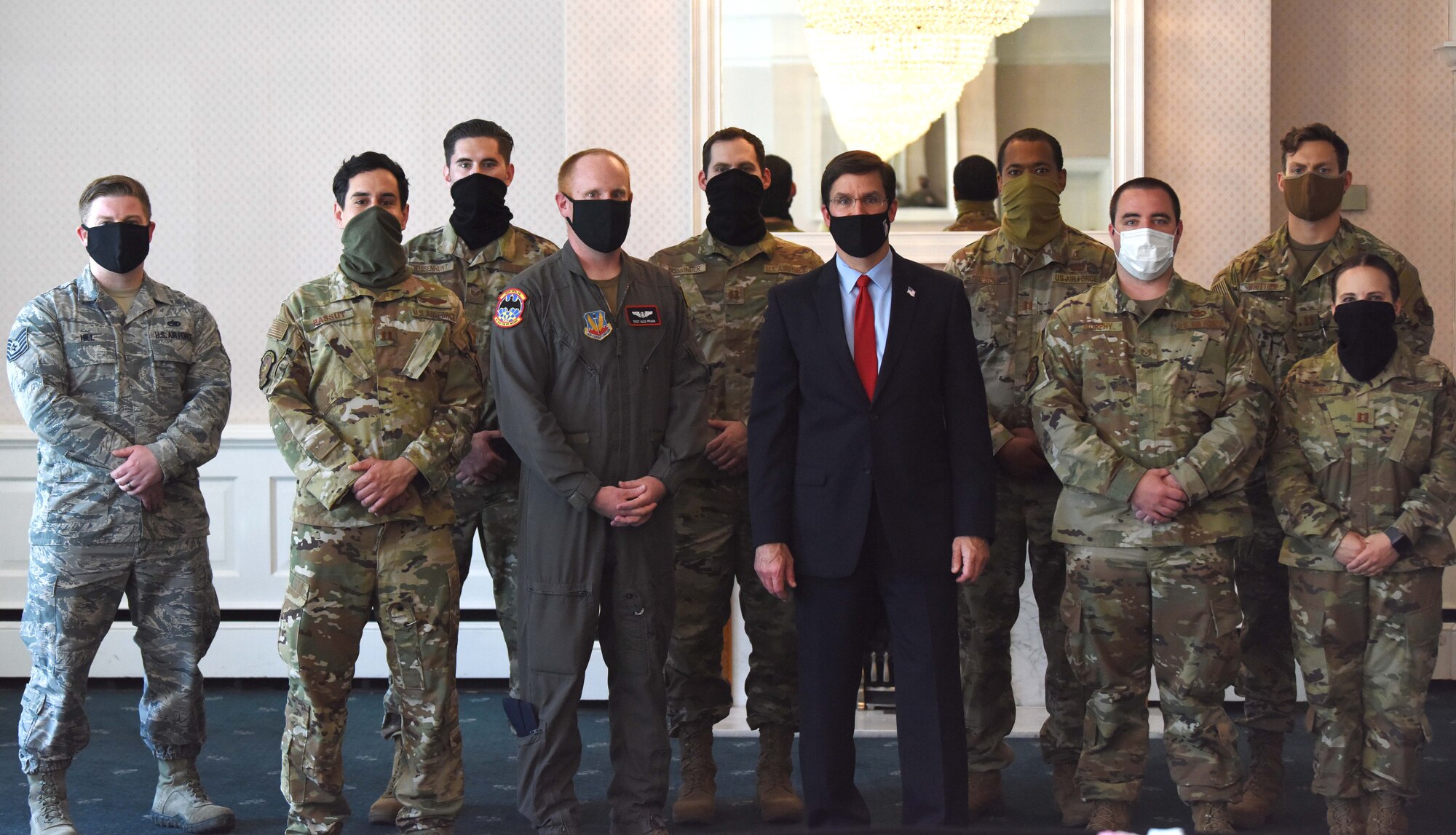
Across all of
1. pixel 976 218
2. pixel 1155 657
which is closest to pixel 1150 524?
pixel 1155 657

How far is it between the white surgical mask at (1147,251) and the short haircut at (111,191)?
2716 mm

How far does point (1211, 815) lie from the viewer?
3.39m

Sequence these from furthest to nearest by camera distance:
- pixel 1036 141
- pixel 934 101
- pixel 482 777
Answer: pixel 934 101, pixel 482 777, pixel 1036 141

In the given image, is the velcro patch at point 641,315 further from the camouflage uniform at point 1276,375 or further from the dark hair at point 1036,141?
the camouflage uniform at point 1276,375

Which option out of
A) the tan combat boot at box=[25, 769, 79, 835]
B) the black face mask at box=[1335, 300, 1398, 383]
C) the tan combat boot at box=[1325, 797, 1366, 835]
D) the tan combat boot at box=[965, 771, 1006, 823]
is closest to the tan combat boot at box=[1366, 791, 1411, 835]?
the tan combat boot at box=[1325, 797, 1366, 835]

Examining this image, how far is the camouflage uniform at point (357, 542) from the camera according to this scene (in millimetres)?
3336

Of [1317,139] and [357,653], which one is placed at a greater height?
[1317,139]

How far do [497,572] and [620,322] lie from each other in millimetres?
1006

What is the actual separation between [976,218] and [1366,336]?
1863 mm

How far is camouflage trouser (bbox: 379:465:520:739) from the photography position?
12.9 feet

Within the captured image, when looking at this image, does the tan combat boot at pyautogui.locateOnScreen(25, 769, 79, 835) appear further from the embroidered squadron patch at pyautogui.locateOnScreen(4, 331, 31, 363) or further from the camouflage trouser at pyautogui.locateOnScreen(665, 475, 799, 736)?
the camouflage trouser at pyautogui.locateOnScreen(665, 475, 799, 736)

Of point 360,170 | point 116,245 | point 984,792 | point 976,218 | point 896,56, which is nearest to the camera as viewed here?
point 360,170

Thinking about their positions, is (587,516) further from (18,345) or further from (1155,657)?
(18,345)

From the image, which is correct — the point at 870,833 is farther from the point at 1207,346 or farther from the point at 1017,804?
the point at 1017,804
